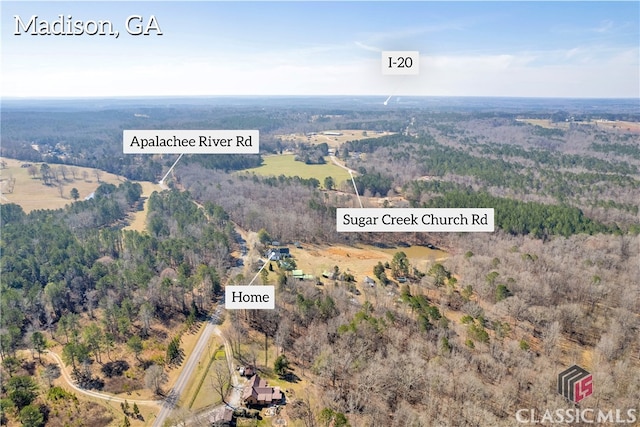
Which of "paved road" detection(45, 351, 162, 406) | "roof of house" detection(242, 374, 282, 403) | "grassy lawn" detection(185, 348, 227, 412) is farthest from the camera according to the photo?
"paved road" detection(45, 351, 162, 406)

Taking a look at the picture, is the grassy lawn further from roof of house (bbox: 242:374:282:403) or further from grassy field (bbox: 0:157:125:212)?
grassy field (bbox: 0:157:125:212)

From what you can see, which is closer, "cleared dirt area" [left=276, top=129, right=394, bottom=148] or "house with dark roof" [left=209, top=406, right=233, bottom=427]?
"house with dark roof" [left=209, top=406, right=233, bottom=427]

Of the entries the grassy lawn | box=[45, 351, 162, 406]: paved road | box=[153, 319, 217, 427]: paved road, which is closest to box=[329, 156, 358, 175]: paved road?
box=[153, 319, 217, 427]: paved road

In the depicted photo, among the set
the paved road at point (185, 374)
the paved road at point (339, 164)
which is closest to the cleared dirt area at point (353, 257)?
the paved road at point (185, 374)

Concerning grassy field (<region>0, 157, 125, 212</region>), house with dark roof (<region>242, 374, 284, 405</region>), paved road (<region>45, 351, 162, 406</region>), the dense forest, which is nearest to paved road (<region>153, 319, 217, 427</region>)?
paved road (<region>45, 351, 162, 406</region>)

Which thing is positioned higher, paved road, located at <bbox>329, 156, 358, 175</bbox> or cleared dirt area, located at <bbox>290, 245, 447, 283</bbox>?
paved road, located at <bbox>329, 156, 358, 175</bbox>

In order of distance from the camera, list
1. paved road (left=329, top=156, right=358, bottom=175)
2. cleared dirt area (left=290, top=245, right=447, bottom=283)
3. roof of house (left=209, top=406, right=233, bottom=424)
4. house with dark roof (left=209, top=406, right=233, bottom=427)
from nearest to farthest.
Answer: house with dark roof (left=209, top=406, right=233, bottom=427)
roof of house (left=209, top=406, right=233, bottom=424)
cleared dirt area (left=290, top=245, right=447, bottom=283)
paved road (left=329, top=156, right=358, bottom=175)

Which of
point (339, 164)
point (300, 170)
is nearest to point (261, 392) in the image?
point (300, 170)

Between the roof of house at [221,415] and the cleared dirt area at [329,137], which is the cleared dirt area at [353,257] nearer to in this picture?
the roof of house at [221,415]

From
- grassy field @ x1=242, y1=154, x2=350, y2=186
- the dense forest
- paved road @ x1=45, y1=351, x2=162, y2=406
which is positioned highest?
grassy field @ x1=242, y1=154, x2=350, y2=186
